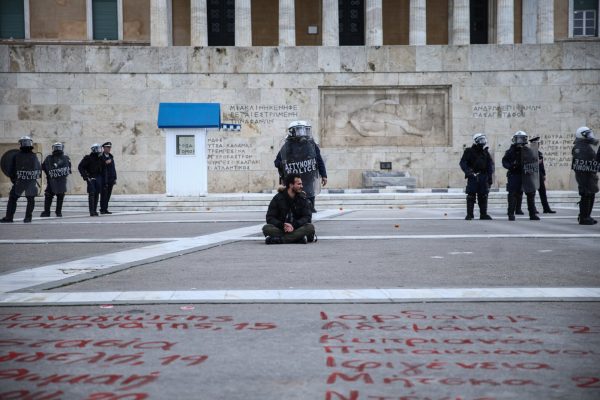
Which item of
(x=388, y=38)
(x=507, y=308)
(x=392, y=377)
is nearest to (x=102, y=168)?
(x=507, y=308)

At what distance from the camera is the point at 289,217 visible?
11.8 meters

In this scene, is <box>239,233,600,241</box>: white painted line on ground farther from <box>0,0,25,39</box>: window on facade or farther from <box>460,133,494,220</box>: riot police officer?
<box>0,0,25,39</box>: window on facade

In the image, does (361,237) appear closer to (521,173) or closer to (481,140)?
(481,140)

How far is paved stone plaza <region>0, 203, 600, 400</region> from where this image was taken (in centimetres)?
379

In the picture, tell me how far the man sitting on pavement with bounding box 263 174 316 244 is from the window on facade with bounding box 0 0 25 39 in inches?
1268

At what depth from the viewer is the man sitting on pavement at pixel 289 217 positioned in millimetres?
11586

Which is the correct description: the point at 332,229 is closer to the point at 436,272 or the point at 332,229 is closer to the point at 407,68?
the point at 436,272

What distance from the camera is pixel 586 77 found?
3119cm

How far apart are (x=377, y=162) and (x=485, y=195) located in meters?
12.9

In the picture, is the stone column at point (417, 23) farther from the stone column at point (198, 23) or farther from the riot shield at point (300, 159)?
the riot shield at point (300, 159)

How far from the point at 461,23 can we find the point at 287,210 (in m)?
26.1

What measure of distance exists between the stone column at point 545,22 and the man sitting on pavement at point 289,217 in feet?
87.8

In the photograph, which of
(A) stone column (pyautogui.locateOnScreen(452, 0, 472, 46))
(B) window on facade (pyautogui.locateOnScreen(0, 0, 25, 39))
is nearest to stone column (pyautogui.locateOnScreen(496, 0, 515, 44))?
(A) stone column (pyautogui.locateOnScreen(452, 0, 472, 46))

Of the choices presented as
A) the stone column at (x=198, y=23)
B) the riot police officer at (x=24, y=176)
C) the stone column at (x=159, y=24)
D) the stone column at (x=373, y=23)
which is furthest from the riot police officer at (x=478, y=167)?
the stone column at (x=159, y=24)
